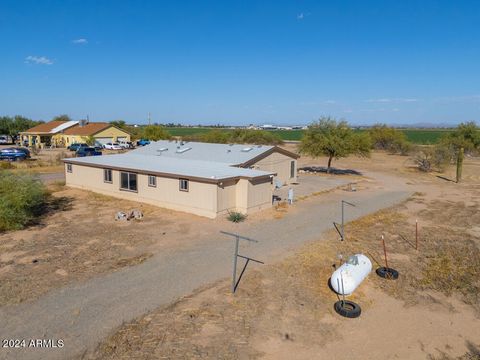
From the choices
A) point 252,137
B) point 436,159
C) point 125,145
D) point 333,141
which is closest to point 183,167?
point 333,141

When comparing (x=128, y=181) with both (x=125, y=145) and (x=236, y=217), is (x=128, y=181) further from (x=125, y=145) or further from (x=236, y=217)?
(x=125, y=145)

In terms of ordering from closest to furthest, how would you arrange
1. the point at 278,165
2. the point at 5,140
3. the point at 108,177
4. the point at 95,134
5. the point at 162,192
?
the point at 162,192 < the point at 108,177 < the point at 278,165 < the point at 95,134 < the point at 5,140

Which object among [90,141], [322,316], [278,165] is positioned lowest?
[322,316]

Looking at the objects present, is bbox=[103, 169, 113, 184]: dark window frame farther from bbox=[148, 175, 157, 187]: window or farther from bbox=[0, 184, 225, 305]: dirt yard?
bbox=[148, 175, 157, 187]: window

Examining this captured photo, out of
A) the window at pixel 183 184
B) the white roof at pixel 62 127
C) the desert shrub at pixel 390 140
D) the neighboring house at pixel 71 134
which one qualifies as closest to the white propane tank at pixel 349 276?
the window at pixel 183 184

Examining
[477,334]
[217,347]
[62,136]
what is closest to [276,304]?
[217,347]
